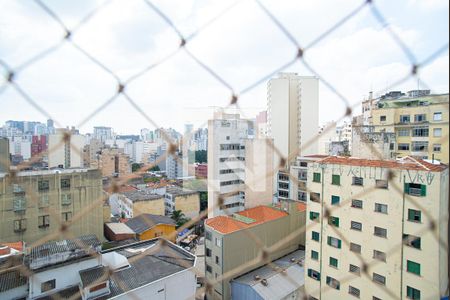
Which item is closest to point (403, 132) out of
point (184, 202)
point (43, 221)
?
point (184, 202)

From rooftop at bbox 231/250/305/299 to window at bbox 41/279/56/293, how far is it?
2548 mm

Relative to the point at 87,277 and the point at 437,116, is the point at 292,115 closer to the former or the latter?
the point at 437,116

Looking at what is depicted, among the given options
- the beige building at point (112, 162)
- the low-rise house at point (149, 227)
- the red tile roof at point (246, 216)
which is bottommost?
the low-rise house at point (149, 227)

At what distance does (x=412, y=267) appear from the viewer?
2914mm

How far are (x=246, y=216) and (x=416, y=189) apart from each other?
2.90 meters

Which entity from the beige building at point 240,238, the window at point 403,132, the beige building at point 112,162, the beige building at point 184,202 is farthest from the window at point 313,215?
the beige building at point 184,202

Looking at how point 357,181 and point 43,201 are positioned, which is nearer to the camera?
point 357,181

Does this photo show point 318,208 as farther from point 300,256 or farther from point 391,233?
point 300,256

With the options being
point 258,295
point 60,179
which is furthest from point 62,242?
Result: point 258,295

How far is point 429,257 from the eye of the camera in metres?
2.80

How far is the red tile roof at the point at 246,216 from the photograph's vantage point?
461 centimetres

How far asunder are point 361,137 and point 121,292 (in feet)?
14.9

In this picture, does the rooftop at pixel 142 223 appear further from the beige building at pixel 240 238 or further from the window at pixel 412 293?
the window at pixel 412 293

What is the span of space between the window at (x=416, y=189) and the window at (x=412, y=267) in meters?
0.69
